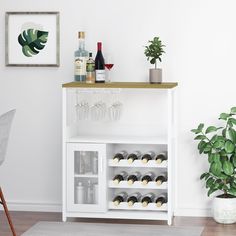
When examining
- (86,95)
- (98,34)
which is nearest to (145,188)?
(86,95)

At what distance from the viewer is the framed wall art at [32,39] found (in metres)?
5.65

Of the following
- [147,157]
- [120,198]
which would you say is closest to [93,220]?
[120,198]

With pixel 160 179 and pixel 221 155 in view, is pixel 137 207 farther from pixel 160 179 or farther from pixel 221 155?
pixel 221 155

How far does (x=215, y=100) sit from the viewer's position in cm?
548

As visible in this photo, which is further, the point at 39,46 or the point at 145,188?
the point at 39,46

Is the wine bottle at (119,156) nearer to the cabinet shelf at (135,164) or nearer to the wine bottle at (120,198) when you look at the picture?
Result: the cabinet shelf at (135,164)

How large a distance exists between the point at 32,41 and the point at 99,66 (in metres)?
0.65

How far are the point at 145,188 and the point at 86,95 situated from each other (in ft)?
2.84

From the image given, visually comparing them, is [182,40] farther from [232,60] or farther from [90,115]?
[90,115]

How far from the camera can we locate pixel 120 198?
542 cm

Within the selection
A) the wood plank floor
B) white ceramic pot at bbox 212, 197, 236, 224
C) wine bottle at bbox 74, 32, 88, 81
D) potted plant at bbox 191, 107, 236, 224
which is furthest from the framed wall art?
white ceramic pot at bbox 212, 197, 236, 224

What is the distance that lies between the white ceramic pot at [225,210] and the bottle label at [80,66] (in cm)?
141

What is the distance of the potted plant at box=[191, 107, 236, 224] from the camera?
5172 mm

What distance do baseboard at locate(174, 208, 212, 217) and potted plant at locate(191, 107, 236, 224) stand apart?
0.23m
